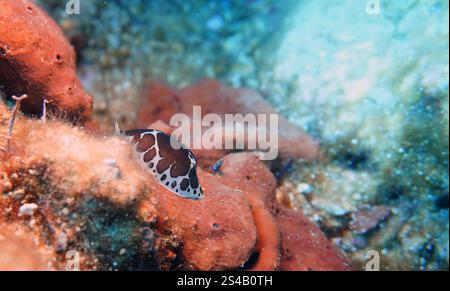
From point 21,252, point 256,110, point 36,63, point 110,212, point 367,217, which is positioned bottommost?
point 21,252

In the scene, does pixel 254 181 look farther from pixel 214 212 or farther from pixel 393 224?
pixel 393 224

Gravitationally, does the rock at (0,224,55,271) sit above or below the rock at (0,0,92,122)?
below

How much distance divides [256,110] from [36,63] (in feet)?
10.1

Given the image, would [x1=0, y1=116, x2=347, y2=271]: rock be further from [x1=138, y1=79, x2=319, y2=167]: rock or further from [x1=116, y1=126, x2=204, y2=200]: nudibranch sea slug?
[x1=138, y1=79, x2=319, y2=167]: rock

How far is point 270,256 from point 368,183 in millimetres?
2353

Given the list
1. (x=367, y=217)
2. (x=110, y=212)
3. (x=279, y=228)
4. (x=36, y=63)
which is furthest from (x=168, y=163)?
(x=367, y=217)

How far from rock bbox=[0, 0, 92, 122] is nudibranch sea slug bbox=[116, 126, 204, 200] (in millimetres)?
646

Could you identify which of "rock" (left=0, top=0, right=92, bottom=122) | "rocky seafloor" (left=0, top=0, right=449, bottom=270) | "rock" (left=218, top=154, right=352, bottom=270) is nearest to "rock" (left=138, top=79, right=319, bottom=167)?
"rocky seafloor" (left=0, top=0, right=449, bottom=270)

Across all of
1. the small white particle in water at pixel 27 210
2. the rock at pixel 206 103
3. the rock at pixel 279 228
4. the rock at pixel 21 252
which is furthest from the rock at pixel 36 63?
the rock at pixel 206 103

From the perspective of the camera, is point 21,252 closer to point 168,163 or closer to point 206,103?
point 168,163

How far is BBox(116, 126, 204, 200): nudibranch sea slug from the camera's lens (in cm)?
287

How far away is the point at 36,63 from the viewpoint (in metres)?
2.89
